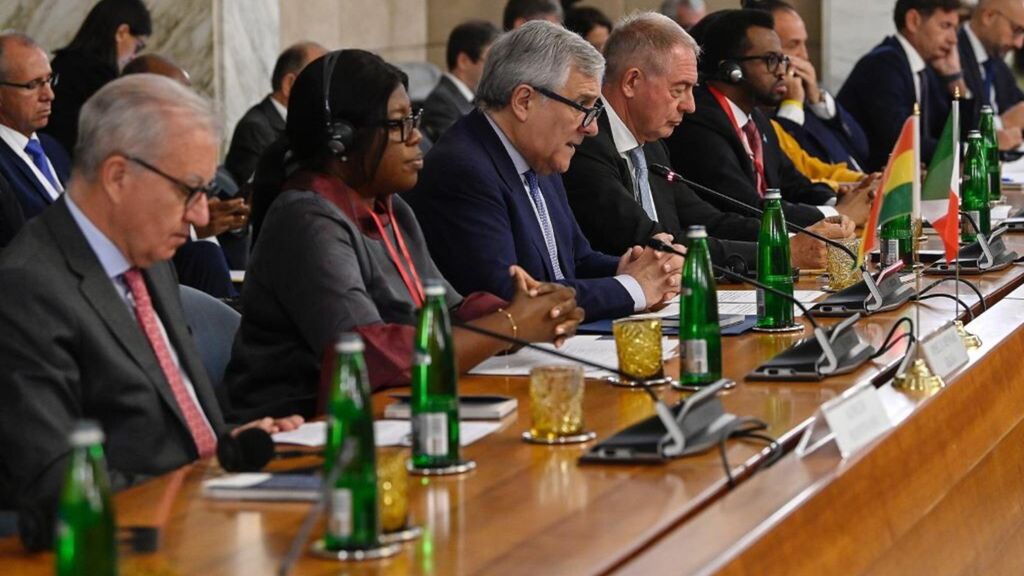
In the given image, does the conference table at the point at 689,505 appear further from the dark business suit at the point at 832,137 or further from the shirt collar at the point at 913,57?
the shirt collar at the point at 913,57

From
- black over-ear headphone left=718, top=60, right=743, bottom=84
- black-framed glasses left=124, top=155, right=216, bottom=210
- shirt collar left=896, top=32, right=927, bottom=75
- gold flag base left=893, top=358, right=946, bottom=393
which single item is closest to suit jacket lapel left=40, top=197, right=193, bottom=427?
black-framed glasses left=124, top=155, right=216, bottom=210

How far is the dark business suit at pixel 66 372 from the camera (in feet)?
6.64

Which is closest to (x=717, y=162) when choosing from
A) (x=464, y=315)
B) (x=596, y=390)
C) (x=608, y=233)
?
(x=608, y=233)

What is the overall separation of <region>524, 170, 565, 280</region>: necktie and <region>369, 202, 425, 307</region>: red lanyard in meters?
0.62

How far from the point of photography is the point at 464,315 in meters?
2.88

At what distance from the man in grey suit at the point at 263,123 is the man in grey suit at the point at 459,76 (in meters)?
0.80

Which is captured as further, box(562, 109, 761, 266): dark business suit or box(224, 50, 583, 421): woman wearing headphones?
box(562, 109, 761, 266): dark business suit

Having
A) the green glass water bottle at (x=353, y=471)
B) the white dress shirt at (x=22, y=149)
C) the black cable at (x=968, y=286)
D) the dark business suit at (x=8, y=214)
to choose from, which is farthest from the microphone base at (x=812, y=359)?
the white dress shirt at (x=22, y=149)

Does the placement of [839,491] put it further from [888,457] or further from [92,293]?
[92,293]

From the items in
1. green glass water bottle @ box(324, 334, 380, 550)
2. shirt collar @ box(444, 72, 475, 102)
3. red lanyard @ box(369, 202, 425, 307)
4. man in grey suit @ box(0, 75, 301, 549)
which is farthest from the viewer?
shirt collar @ box(444, 72, 475, 102)

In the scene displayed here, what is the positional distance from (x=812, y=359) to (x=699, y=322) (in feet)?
0.69

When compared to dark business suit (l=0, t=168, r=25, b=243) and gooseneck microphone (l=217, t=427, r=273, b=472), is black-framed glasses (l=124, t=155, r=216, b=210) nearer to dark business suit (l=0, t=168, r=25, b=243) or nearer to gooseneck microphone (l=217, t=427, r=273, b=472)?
gooseneck microphone (l=217, t=427, r=273, b=472)

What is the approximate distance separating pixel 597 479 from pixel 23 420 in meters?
0.70

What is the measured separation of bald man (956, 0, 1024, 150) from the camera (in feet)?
27.4
